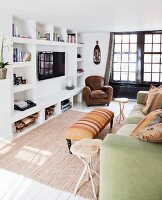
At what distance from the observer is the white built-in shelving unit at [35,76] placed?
4.40m

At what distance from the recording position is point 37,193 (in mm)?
2707

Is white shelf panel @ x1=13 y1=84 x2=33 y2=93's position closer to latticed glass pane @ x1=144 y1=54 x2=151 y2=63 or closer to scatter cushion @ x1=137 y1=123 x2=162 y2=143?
scatter cushion @ x1=137 y1=123 x2=162 y2=143

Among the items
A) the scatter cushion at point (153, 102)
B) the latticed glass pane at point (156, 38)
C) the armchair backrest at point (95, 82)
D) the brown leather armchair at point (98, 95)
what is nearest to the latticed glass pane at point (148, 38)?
the latticed glass pane at point (156, 38)

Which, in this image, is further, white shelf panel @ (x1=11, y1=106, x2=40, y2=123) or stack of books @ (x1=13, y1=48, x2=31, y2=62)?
stack of books @ (x1=13, y1=48, x2=31, y2=62)

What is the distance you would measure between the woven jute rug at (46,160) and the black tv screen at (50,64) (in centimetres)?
156

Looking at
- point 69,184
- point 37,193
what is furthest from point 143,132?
point 37,193

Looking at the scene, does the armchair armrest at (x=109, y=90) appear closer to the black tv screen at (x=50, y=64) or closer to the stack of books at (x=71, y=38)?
the black tv screen at (x=50, y=64)

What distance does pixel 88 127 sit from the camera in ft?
12.1

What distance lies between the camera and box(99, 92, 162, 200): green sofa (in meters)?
2.16

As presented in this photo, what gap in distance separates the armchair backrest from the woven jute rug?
2871 mm

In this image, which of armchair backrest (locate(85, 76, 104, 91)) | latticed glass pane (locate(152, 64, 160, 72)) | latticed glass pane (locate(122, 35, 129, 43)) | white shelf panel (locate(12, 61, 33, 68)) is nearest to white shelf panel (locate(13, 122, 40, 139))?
white shelf panel (locate(12, 61, 33, 68))

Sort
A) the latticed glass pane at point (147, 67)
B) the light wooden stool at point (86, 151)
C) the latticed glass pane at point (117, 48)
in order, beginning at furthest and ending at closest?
1. the latticed glass pane at point (117, 48)
2. the latticed glass pane at point (147, 67)
3. the light wooden stool at point (86, 151)

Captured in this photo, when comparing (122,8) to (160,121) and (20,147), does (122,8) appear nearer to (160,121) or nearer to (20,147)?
(160,121)

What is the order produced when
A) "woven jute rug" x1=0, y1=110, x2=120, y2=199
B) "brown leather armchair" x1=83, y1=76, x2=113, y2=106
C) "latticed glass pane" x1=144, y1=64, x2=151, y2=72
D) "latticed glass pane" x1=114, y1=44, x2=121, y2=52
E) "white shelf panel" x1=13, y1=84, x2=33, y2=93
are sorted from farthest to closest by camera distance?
"latticed glass pane" x1=114, y1=44, x2=121, y2=52
"latticed glass pane" x1=144, y1=64, x2=151, y2=72
"brown leather armchair" x1=83, y1=76, x2=113, y2=106
"white shelf panel" x1=13, y1=84, x2=33, y2=93
"woven jute rug" x1=0, y1=110, x2=120, y2=199
